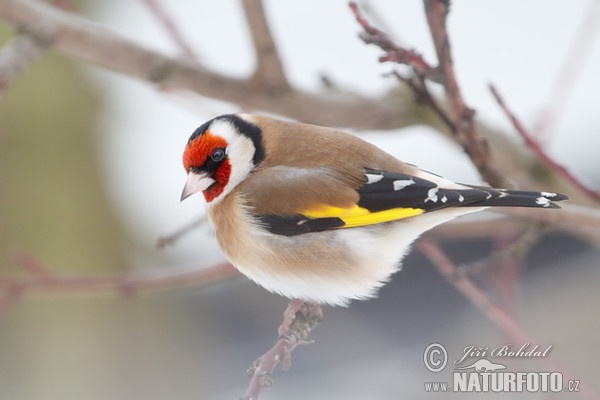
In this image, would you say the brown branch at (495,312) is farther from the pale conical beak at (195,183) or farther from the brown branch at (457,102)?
the pale conical beak at (195,183)

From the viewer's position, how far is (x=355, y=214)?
1.62 m

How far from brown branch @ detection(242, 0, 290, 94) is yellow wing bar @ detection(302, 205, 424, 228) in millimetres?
496

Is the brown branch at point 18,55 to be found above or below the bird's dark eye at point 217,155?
above

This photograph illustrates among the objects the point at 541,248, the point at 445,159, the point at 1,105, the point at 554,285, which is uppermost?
the point at 1,105

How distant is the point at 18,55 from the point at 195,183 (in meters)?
0.61

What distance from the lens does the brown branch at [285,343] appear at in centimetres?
119

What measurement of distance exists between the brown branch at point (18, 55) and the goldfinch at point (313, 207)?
47cm

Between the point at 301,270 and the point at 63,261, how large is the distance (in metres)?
2.72

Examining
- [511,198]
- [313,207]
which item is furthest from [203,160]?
[511,198]

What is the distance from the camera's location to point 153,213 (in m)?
4.30

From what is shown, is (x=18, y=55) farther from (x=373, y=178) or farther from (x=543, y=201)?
(x=543, y=201)

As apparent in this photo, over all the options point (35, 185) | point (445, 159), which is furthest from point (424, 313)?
point (35, 185)

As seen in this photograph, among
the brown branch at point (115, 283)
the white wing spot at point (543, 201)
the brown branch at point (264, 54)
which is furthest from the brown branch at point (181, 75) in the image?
the white wing spot at point (543, 201)

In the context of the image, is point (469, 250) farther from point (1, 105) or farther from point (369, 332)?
point (1, 105)
